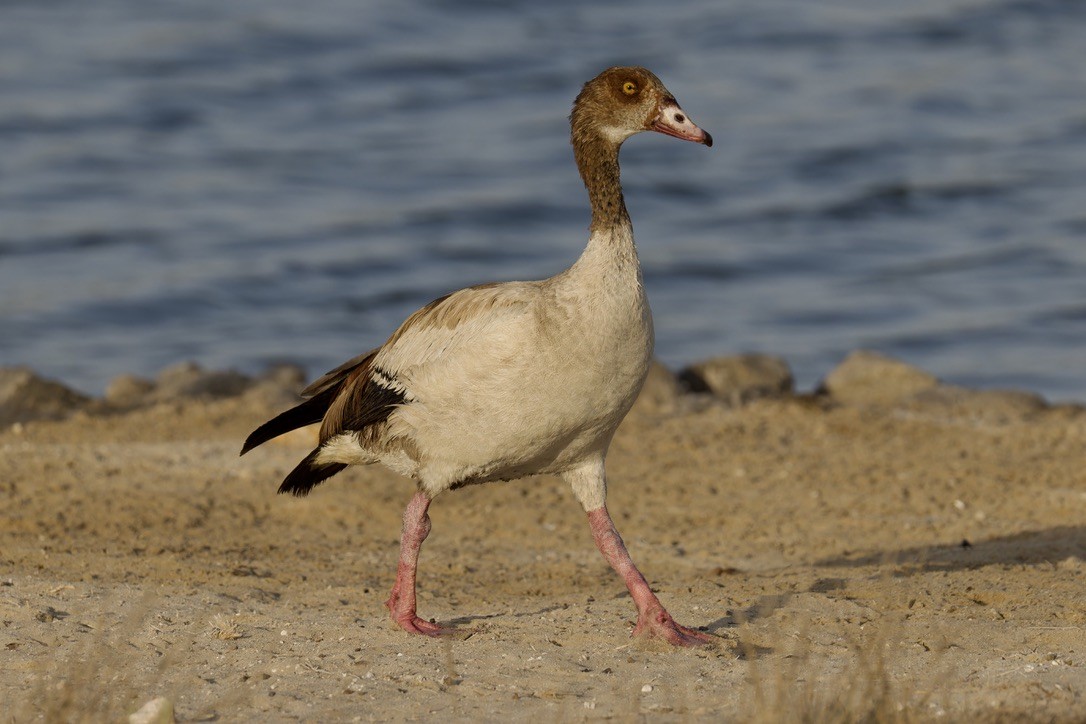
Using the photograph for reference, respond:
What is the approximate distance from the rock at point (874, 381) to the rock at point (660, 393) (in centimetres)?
126

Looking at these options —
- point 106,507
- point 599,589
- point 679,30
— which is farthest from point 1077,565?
point 679,30

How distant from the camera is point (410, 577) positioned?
6.70 meters

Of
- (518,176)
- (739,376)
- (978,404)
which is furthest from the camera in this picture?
(518,176)

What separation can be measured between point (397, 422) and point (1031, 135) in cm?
1701

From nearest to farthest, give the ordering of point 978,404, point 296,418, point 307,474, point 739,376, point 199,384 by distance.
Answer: point 307,474 → point 296,418 → point 978,404 → point 199,384 → point 739,376

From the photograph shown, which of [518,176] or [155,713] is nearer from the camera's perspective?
[155,713]

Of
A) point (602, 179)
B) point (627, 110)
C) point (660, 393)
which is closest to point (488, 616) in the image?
point (602, 179)

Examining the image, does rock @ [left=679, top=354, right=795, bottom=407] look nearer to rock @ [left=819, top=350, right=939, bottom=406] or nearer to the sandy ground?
rock @ [left=819, top=350, right=939, bottom=406]

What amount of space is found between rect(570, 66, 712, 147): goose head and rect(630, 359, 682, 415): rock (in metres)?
5.26

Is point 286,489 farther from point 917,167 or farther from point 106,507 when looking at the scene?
point 917,167

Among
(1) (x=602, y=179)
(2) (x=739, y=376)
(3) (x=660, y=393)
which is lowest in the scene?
(2) (x=739, y=376)

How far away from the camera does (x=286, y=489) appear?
733cm

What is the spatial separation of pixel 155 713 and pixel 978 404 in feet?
27.6

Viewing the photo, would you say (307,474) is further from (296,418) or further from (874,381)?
(874,381)
